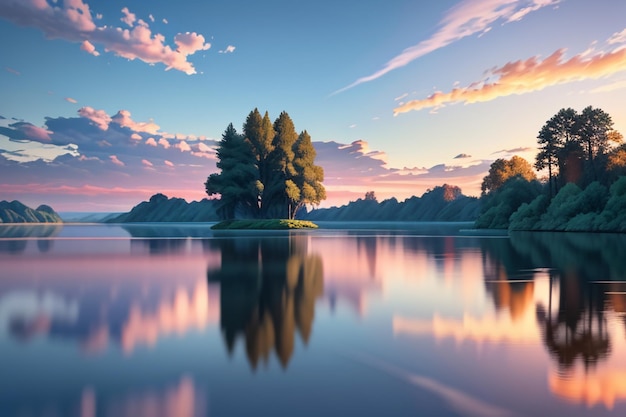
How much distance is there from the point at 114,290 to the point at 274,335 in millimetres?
7727

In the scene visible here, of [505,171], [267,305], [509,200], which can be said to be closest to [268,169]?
[509,200]

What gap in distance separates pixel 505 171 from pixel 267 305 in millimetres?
110689

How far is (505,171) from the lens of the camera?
11075 cm

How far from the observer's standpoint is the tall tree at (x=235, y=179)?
78.9m

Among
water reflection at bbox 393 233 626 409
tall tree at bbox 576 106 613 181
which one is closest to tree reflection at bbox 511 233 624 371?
water reflection at bbox 393 233 626 409

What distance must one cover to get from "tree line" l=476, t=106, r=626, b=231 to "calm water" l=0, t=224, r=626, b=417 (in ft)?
176

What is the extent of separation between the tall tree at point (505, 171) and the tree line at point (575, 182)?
22.5 metres

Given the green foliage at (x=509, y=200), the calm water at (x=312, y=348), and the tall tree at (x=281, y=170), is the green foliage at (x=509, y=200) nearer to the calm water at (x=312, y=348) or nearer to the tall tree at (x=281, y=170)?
the tall tree at (x=281, y=170)

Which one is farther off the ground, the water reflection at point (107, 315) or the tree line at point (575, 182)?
the tree line at point (575, 182)

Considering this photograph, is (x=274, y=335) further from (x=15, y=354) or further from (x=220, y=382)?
(x=15, y=354)

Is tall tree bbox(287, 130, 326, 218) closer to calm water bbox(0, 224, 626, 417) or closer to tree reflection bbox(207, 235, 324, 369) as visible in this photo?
tree reflection bbox(207, 235, 324, 369)

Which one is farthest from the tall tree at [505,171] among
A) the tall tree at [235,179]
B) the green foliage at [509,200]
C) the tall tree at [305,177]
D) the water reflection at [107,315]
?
the water reflection at [107,315]

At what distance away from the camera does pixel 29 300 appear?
12312mm

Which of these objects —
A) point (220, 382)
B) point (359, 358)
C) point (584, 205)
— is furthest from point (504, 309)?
point (584, 205)
